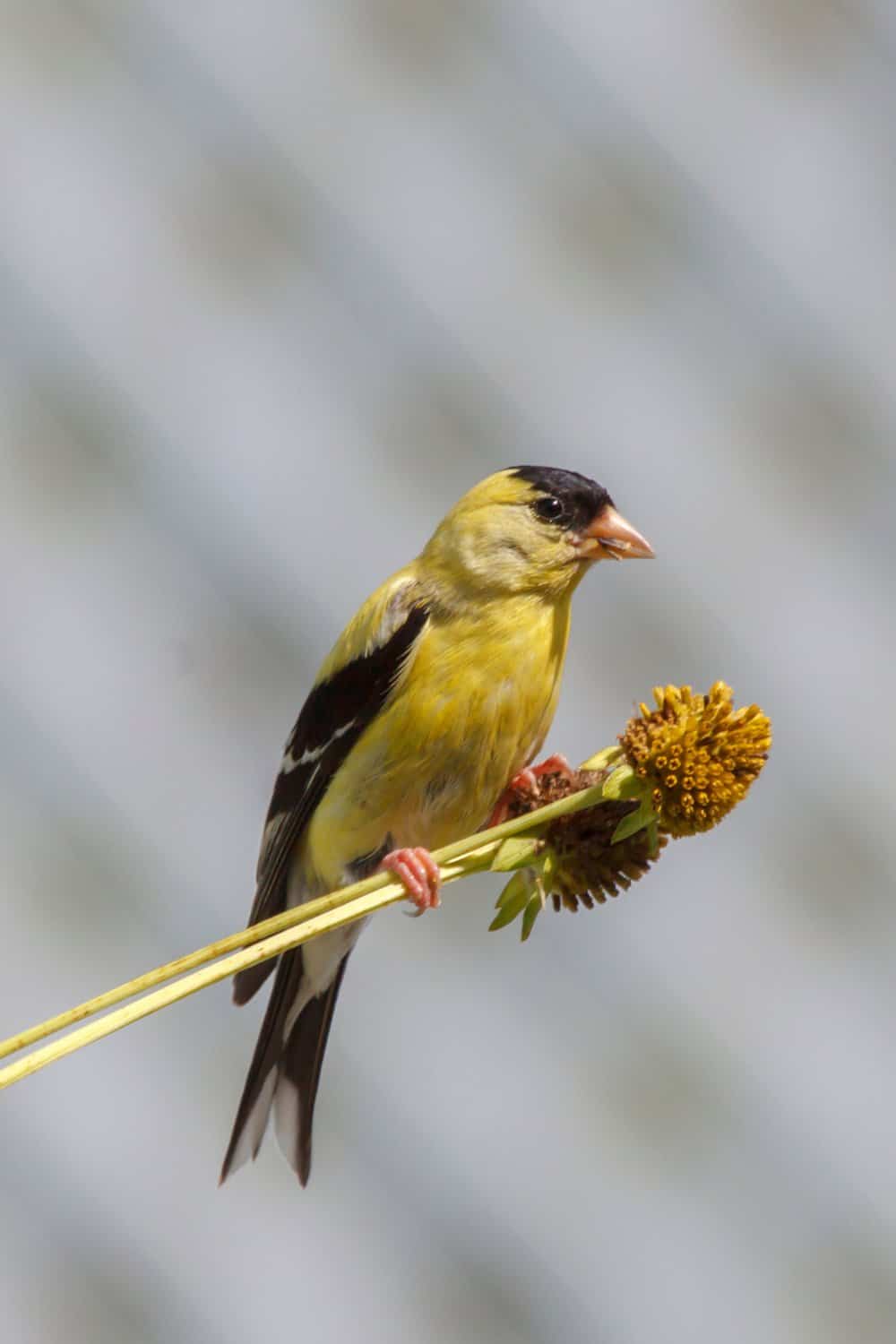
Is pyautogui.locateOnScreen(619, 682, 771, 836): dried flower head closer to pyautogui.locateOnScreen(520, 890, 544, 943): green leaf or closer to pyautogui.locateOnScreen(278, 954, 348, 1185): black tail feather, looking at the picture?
pyautogui.locateOnScreen(520, 890, 544, 943): green leaf

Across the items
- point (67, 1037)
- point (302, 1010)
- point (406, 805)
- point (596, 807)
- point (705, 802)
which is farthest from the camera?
point (302, 1010)

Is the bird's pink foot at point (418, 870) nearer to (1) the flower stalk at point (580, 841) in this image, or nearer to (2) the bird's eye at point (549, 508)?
(1) the flower stalk at point (580, 841)

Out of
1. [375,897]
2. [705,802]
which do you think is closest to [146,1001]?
[375,897]

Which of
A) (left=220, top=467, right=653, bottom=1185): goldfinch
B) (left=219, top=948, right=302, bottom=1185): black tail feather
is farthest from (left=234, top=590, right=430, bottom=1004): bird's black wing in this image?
(left=219, top=948, right=302, bottom=1185): black tail feather

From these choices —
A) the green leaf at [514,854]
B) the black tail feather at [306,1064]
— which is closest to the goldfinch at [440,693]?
the black tail feather at [306,1064]

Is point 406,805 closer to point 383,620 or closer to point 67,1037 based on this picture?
point 383,620
